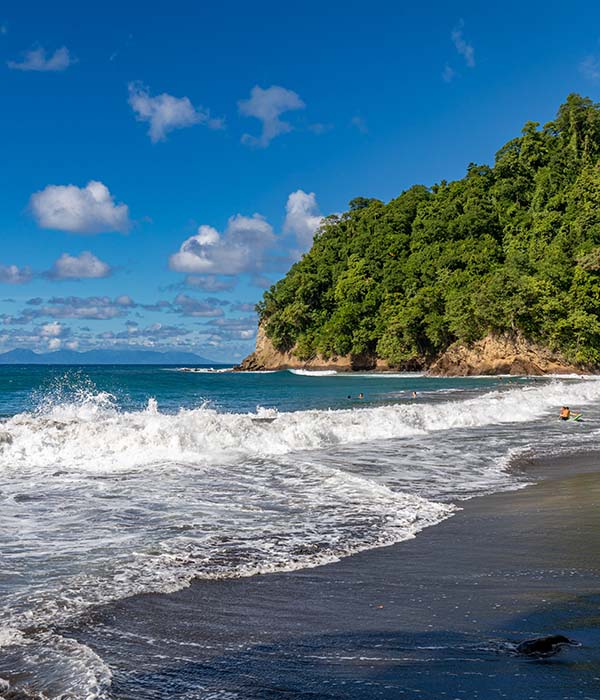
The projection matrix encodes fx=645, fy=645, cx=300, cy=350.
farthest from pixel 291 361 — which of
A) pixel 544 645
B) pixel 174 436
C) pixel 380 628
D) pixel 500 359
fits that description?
pixel 544 645

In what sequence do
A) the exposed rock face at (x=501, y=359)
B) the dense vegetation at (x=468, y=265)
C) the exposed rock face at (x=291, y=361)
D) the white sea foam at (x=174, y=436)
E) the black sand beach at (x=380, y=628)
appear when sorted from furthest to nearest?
the exposed rock face at (x=291, y=361), the dense vegetation at (x=468, y=265), the exposed rock face at (x=501, y=359), the white sea foam at (x=174, y=436), the black sand beach at (x=380, y=628)

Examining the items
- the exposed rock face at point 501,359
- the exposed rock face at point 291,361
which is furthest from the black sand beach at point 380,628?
the exposed rock face at point 291,361

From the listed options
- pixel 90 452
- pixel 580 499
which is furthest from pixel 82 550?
pixel 90 452

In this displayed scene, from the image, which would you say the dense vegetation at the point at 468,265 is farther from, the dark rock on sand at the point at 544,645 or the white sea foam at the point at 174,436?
the dark rock on sand at the point at 544,645

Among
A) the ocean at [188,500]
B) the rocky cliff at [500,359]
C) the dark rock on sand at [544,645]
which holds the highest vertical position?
the rocky cliff at [500,359]

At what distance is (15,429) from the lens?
617 inches

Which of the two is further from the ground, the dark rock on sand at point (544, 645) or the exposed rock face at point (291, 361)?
the exposed rock face at point (291, 361)

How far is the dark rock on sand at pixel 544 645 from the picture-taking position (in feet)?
13.4

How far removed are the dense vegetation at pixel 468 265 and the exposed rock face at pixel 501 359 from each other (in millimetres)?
1192

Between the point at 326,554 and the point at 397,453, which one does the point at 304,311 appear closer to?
the point at 397,453

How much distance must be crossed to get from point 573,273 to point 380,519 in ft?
233

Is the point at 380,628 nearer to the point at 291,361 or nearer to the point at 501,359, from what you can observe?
the point at 501,359

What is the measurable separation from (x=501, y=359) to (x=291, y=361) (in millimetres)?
46319

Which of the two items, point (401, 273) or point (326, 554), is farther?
point (401, 273)
